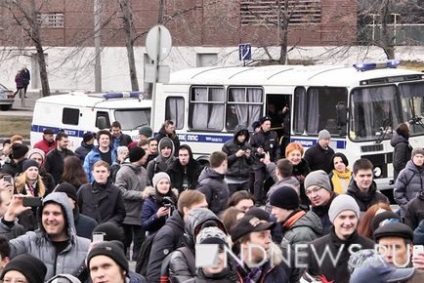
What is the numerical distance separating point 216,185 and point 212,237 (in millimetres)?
6364

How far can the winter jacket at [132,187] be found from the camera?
12727 mm

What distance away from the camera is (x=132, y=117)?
2512cm

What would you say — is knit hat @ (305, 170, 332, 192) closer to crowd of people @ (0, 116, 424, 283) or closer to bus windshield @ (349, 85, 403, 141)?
crowd of people @ (0, 116, 424, 283)

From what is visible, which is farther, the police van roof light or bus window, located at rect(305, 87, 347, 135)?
the police van roof light

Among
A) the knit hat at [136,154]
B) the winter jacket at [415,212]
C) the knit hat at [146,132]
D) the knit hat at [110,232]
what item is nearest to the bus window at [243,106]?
the knit hat at [146,132]

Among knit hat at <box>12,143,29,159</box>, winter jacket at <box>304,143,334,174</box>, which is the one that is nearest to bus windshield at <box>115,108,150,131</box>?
winter jacket at <box>304,143,334,174</box>

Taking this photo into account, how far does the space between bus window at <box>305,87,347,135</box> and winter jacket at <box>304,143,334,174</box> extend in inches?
125

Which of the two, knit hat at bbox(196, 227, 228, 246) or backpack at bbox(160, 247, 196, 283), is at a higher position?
knit hat at bbox(196, 227, 228, 246)

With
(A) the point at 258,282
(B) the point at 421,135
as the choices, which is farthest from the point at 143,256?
(B) the point at 421,135

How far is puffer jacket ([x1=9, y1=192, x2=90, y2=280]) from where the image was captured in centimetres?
735

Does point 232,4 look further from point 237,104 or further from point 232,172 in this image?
point 232,172

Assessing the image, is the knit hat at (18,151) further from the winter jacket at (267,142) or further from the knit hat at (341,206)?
the knit hat at (341,206)

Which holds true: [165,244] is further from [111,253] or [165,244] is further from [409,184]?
[409,184]

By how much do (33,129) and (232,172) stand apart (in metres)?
10.9
